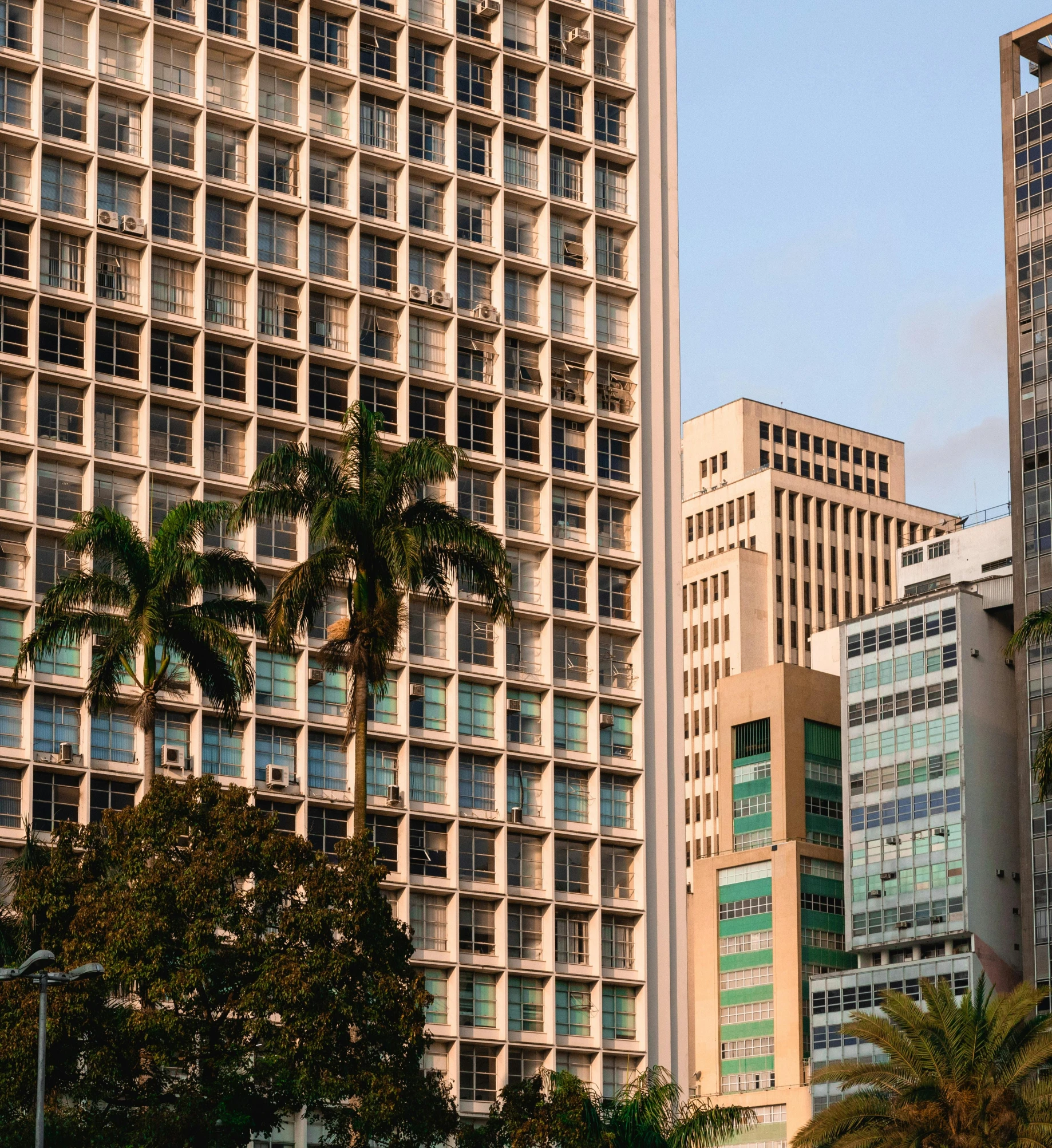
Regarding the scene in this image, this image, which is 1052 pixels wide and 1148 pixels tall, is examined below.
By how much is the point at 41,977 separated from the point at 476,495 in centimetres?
4944

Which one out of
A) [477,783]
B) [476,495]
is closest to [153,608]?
[477,783]

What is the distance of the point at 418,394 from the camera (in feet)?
300

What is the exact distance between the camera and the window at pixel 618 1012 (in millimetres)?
89750

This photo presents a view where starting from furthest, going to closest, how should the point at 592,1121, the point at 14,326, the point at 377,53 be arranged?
the point at 377,53
the point at 14,326
the point at 592,1121

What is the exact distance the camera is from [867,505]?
191375 millimetres

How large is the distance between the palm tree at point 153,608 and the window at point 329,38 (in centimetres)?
3494

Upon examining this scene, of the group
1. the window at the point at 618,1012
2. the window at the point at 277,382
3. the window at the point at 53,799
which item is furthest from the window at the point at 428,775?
the window at the point at 277,382

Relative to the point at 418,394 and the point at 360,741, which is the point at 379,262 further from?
the point at 360,741

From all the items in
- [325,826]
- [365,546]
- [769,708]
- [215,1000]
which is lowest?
[215,1000]

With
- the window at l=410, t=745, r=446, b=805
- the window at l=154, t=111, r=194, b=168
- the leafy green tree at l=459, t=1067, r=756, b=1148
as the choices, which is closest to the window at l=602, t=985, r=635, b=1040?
the window at l=410, t=745, r=446, b=805

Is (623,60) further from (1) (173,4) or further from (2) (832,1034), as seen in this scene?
(2) (832,1034)

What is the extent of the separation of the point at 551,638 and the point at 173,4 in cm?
3026

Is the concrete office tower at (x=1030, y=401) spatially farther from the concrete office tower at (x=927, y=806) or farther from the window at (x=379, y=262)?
the window at (x=379, y=262)

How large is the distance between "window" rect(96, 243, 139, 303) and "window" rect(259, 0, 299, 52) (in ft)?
38.6
